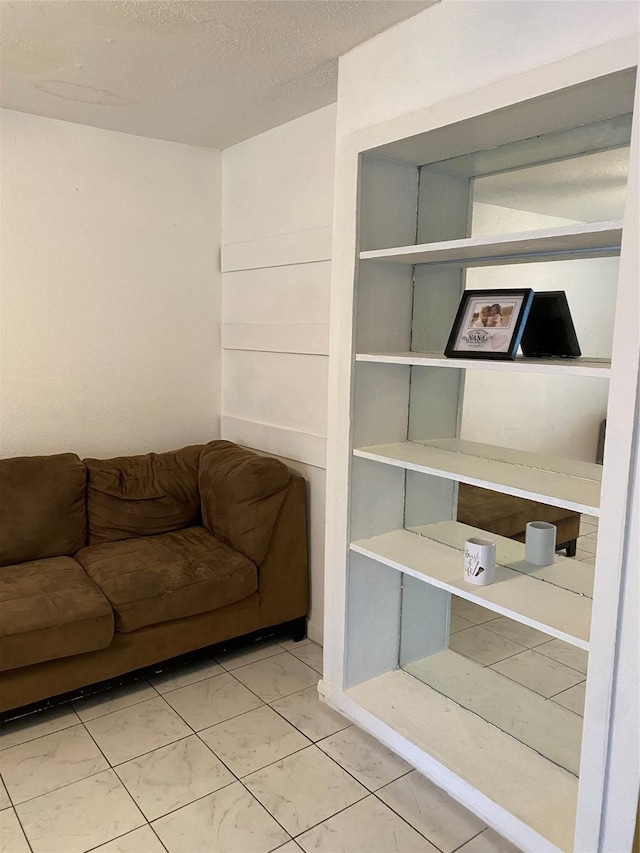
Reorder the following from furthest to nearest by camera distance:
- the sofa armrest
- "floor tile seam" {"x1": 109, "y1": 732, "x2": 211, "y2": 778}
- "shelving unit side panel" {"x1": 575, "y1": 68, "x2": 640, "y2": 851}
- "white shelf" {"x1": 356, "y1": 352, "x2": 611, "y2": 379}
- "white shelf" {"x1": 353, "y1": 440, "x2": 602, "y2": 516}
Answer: the sofa armrest, "floor tile seam" {"x1": 109, "y1": 732, "x2": 211, "y2": 778}, "white shelf" {"x1": 353, "y1": 440, "x2": 602, "y2": 516}, "white shelf" {"x1": 356, "y1": 352, "x2": 611, "y2": 379}, "shelving unit side panel" {"x1": 575, "y1": 68, "x2": 640, "y2": 851}

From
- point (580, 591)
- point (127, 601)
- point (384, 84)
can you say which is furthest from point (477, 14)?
point (127, 601)

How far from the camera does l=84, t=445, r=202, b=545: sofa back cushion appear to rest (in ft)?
9.54

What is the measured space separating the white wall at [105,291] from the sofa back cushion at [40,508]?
329 mm

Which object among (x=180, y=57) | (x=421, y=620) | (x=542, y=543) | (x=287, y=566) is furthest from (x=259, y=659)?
(x=180, y=57)

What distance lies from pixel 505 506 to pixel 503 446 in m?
0.20

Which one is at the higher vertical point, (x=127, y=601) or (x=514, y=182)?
(x=514, y=182)

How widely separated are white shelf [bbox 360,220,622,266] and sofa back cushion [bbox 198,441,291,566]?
41.2 inches

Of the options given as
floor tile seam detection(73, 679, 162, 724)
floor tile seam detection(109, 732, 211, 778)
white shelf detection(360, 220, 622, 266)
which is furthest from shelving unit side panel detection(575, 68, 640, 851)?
floor tile seam detection(73, 679, 162, 724)

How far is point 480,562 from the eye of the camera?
1920mm

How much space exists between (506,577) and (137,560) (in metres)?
1.47

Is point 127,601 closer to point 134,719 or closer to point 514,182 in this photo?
point 134,719

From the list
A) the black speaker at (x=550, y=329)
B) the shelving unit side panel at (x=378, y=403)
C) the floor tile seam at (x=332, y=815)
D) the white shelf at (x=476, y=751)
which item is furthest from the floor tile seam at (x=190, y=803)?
the black speaker at (x=550, y=329)

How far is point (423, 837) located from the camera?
1.85 m

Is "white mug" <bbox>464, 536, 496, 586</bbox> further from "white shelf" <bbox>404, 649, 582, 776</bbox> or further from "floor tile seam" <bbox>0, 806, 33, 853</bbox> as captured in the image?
"floor tile seam" <bbox>0, 806, 33, 853</bbox>
